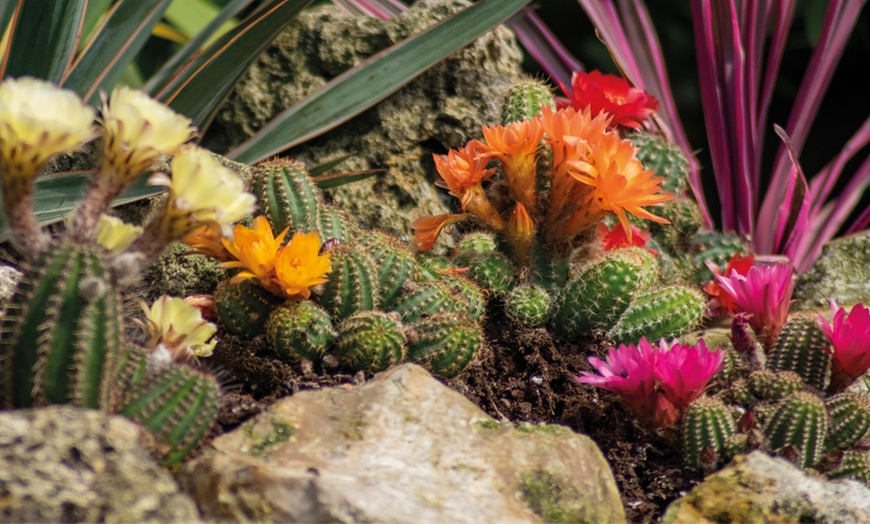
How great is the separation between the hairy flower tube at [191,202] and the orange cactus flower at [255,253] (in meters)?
0.39

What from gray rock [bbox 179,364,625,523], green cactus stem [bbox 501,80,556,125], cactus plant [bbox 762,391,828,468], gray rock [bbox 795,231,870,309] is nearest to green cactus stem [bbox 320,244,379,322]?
gray rock [bbox 179,364,625,523]

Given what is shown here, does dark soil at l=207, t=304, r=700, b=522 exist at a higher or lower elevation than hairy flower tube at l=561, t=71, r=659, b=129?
lower

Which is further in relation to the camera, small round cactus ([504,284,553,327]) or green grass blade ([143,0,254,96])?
green grass blade ([143,0,254,96])

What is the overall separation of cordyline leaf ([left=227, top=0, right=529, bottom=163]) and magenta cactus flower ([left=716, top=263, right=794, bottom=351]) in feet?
3.00

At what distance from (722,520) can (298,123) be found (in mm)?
1455

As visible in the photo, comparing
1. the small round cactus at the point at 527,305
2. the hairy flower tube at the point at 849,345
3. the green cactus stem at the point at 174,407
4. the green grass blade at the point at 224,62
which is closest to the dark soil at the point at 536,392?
the small round cactus at the point at 527,305

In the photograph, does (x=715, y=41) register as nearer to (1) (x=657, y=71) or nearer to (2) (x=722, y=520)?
(1) (x=657, y=71)

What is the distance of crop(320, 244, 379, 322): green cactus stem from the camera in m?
1.63

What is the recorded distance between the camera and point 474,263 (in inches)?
74.2

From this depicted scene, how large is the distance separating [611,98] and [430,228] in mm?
607

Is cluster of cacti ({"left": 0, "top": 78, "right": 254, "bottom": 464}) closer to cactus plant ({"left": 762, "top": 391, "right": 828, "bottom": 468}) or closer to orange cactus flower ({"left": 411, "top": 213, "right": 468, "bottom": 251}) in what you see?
orange cactus flower ({"left": 411, "top": 213, "right": 468, "bottom": 251})

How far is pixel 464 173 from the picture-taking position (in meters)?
1.87

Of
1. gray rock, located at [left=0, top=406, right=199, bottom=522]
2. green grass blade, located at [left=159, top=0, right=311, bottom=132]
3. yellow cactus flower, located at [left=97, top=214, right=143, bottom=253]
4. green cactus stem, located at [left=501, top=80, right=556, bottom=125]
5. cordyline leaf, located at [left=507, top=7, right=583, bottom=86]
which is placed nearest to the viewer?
gray rock, located at [left=0, top=406, right=199, bottom=522]

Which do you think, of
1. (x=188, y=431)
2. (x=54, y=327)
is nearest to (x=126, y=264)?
(x=54, y=327)
